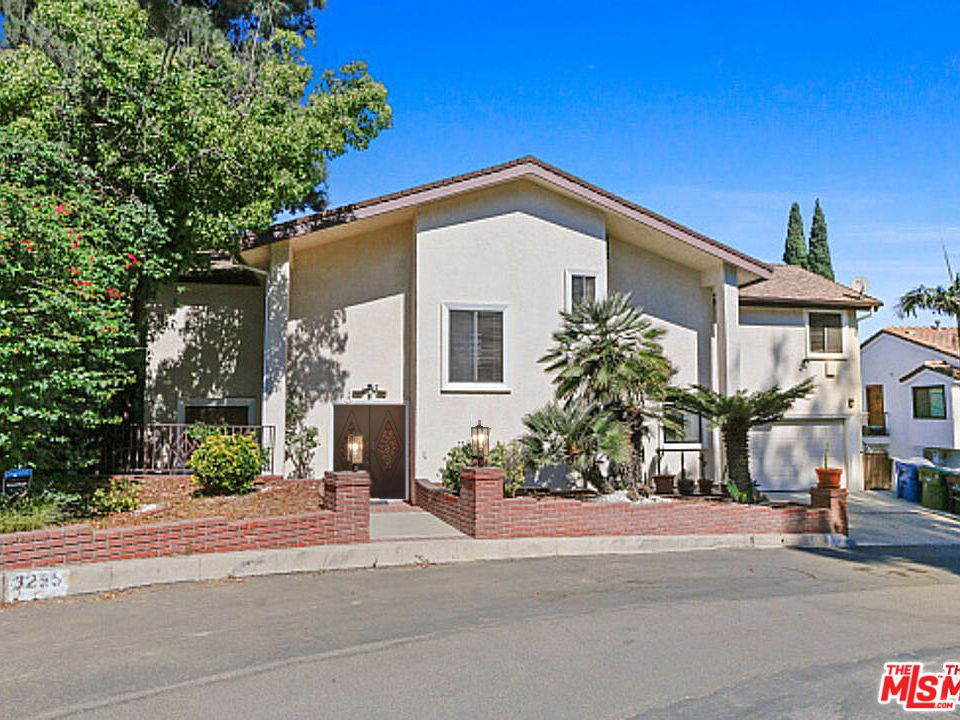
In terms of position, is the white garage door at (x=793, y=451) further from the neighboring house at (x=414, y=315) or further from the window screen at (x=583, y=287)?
the window screen at (x=583, y=287)

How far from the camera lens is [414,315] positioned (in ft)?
49.9

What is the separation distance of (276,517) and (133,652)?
3672mm

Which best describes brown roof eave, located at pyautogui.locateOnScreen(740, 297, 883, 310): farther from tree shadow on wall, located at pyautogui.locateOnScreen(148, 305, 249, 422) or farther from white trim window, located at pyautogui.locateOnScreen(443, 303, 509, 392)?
tree shadow on wall, located at pyautogui.locateOnScreen(148, 305, 249, 422)

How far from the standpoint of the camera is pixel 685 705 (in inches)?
205

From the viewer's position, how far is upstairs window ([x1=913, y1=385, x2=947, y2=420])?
24.0 metres

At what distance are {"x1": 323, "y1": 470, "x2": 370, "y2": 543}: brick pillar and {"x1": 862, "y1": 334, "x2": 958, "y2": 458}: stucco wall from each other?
2127cm

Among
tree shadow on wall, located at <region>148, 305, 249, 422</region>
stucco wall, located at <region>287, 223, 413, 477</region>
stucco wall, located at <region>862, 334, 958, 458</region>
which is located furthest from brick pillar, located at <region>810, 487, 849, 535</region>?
stucco wall, located at <region>862, 334, 958, 458</region>

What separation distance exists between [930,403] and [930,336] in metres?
4.84

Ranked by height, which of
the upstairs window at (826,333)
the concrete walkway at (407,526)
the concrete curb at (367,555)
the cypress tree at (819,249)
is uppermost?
the cypress tree at (819,249)

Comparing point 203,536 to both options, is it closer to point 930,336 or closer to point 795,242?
point 930,336

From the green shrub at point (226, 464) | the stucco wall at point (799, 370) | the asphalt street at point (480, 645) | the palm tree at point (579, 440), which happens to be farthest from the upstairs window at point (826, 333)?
the green shrub at point (226, 464)

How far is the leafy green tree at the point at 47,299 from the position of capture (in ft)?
29.0

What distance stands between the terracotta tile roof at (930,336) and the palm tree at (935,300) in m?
1.34

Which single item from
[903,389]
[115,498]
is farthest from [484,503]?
[903,389]
